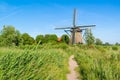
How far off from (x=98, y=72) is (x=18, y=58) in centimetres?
374

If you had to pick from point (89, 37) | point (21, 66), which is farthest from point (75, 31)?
point (21, 66)

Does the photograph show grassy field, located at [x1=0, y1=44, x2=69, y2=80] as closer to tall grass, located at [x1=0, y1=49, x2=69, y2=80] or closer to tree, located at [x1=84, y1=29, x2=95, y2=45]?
tall grass, located at [x1=0, y1=49, x2=69, y2=80]

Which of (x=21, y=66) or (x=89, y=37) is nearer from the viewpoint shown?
(x=21, y=66)

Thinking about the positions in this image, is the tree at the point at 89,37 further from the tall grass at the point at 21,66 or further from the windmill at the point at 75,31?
the tall grass at the point at 21,66

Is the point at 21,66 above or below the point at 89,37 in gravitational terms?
below

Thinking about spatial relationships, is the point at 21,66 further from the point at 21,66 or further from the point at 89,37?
the point at 89,37

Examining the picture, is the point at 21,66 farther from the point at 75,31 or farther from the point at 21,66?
the point at 75,31

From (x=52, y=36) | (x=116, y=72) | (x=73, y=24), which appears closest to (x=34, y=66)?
(x=116, y=72)

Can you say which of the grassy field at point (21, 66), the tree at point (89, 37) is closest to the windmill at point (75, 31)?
the tree at point (89, 37)

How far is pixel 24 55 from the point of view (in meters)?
5.56

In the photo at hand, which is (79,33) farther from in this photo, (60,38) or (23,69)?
(23,69)

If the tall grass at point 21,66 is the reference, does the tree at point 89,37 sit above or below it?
above

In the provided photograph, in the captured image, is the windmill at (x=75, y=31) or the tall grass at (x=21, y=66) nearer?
the tall grass at (x=21, y=66)

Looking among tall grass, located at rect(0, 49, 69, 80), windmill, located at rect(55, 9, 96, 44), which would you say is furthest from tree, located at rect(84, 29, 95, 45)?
tall grass, located at rect(0, 49, 69, 80)
